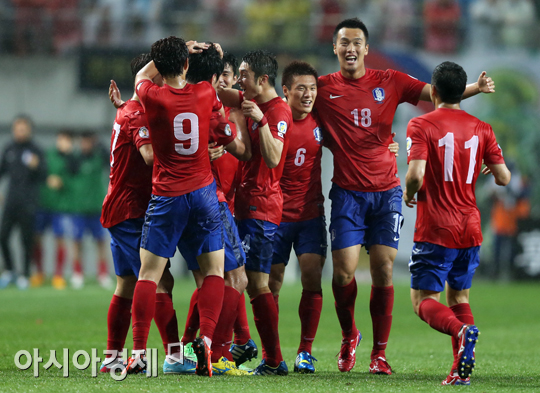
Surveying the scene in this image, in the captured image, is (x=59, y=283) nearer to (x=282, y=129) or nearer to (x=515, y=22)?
(x=282, y=129)

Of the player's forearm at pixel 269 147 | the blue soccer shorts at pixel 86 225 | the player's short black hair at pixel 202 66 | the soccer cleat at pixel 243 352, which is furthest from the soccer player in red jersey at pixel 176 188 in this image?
the blue soccer shorts at pixel 86 225

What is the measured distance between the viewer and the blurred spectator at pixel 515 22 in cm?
1695

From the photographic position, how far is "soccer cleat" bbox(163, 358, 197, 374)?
16.4ft

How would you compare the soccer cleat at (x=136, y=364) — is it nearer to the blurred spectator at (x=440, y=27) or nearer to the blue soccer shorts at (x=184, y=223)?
the blue soccer shorts at (x=184, y=223)

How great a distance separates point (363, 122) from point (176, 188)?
167 cm

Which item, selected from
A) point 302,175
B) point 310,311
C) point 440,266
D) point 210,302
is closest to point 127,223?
point 210,302

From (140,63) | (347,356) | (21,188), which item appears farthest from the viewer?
(21,188)

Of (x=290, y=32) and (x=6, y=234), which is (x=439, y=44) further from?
(x=6, y=234)

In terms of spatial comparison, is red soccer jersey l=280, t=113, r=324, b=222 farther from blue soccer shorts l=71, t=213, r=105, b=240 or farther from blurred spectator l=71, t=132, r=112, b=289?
blue soccer shorts l=71, t=213, r=105, b=240

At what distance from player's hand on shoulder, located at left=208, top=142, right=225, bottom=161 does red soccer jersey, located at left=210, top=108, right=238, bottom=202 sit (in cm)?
3

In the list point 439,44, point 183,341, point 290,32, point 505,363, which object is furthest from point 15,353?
point 439,44

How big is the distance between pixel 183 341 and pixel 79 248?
8645 millimetres

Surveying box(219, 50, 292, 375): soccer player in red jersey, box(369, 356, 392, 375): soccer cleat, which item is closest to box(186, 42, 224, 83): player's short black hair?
box(219, 50, 292, 375): soccer player in red jersey

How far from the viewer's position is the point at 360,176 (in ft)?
18.5
